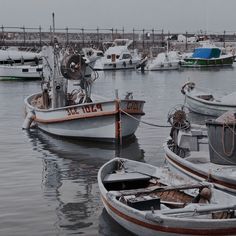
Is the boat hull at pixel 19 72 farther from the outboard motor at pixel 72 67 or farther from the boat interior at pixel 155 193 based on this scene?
the boat interior at pixel 155 193

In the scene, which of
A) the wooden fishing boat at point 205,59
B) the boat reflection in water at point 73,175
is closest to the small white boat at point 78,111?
the boat reflection in water at point 73,175

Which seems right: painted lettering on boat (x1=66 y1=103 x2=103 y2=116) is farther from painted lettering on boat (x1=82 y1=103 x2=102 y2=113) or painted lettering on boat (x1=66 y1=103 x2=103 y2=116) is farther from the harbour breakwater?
the harbour breakwater

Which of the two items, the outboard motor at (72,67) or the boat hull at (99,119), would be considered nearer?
the boat hull at (99,119)

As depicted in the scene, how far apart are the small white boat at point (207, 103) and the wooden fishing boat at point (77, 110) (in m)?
5.72

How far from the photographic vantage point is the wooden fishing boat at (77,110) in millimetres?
19984

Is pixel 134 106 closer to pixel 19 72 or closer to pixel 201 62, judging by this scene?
pixel 19 72

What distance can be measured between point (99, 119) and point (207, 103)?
8.67 meters

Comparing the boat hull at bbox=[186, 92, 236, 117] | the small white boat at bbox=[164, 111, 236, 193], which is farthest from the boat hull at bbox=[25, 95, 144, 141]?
the boat hull at bbox=[186, 92, 236, 117]

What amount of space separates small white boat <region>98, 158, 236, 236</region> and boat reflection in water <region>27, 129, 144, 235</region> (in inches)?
Answer: 27.7

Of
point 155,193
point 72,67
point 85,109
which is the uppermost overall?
point 72,67

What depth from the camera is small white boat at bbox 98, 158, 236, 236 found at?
939 centimetres

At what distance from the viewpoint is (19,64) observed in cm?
6644

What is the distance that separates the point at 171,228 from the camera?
948 cm

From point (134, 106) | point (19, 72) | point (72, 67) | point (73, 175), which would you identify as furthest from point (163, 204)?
point (19, 72)
